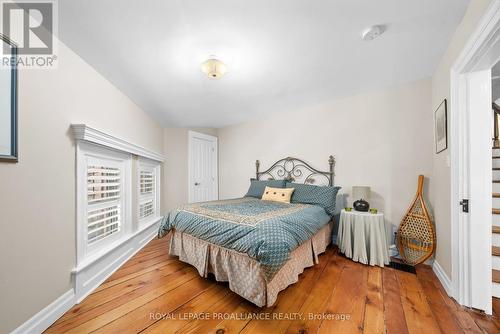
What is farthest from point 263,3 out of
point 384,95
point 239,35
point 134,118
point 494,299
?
point 494,299

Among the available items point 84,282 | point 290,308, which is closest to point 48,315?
point 84,282

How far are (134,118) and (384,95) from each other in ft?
11.8

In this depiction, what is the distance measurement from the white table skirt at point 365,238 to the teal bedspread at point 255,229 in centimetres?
32

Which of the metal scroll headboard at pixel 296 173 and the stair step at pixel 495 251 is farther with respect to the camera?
the metal scroll headboard at pixel 296 173

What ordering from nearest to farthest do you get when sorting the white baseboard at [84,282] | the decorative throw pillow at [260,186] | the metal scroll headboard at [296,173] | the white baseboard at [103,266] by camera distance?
1. the white baseboard at [84,282]
2. the white baseboard at [103,266]
3. the metal scroll headboard at [296,173]
4. the decorative throw pillow at [260,186]

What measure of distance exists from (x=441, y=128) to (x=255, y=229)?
215 cm

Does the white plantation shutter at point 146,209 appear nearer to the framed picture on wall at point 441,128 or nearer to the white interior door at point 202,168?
the white interior door at point 202,168

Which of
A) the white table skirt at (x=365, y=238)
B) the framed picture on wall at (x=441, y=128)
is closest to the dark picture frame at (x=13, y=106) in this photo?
the white table skirt at (x=365, y=238)

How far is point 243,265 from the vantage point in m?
1.63

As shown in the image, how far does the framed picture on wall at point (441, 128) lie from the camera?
181 cm

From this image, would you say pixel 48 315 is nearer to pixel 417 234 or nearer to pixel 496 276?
pixel 417 234

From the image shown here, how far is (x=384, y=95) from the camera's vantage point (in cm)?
258

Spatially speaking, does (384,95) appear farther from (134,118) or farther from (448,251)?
(134,118)

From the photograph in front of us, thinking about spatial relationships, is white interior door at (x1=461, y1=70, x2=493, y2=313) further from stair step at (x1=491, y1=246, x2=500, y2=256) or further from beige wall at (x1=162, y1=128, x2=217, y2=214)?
beige wall at (x1=162, y1=128, x2=217, y2=214)
